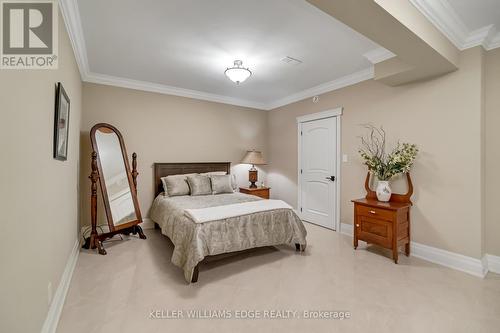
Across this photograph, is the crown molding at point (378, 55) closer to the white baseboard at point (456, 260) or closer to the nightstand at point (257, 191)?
the white baseboard at point (456, 260)

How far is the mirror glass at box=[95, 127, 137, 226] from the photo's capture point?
11.0 feet

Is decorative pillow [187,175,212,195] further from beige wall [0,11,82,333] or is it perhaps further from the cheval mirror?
beige wall [0,11,82,333]

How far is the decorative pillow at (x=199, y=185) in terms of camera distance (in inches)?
157

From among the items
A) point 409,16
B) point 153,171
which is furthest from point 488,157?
point 153,171

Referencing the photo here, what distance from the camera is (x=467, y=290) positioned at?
2.21 m

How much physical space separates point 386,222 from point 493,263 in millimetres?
1096

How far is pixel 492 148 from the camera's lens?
2.54 meters

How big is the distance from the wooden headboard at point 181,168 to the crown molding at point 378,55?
309 centimetres

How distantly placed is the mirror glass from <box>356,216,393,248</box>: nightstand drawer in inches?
129

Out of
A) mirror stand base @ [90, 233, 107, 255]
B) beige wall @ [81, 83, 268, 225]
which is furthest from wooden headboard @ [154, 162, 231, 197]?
mirror stand base @ [90, 233, 107, 255]

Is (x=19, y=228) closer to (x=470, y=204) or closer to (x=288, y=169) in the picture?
(x=470, y=204)

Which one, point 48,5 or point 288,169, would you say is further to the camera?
point 288,169

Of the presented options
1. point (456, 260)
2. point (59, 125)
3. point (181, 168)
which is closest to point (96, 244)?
point (181, 168)

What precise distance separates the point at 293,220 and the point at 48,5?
3.06 meters
